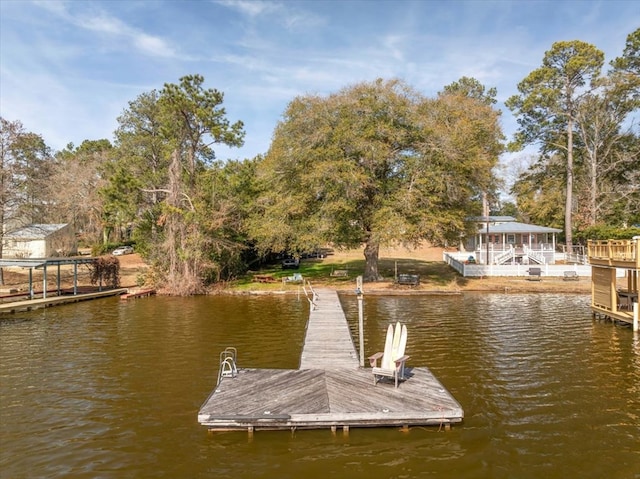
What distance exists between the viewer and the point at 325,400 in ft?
33.5

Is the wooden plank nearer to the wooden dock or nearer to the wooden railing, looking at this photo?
the wooden dock

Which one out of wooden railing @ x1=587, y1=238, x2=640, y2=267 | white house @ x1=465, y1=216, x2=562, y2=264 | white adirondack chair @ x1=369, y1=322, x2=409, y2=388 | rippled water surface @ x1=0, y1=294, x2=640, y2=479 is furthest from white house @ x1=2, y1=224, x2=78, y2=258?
wooden railing @ x1=587, y1=238, x2=640, y2=267

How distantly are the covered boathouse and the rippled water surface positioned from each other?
42.9 inches

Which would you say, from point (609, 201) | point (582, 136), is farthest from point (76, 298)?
point (609, 201)

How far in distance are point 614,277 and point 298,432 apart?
19.5 metres

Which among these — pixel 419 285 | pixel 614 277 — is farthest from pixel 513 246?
pixel 614 277

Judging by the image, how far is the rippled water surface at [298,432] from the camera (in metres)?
8.48

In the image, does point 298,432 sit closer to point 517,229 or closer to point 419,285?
point 419,285

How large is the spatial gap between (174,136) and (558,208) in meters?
47.9

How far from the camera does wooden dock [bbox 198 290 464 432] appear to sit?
9.42 meters

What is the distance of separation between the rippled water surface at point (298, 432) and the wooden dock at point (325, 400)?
0.39 m

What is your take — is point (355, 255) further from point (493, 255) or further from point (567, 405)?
point (567, 405)

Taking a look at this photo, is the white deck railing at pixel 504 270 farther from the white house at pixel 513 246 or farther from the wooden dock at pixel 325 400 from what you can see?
the wooden dock at pixel 325 400

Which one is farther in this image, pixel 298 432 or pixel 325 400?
pixel 325 400
